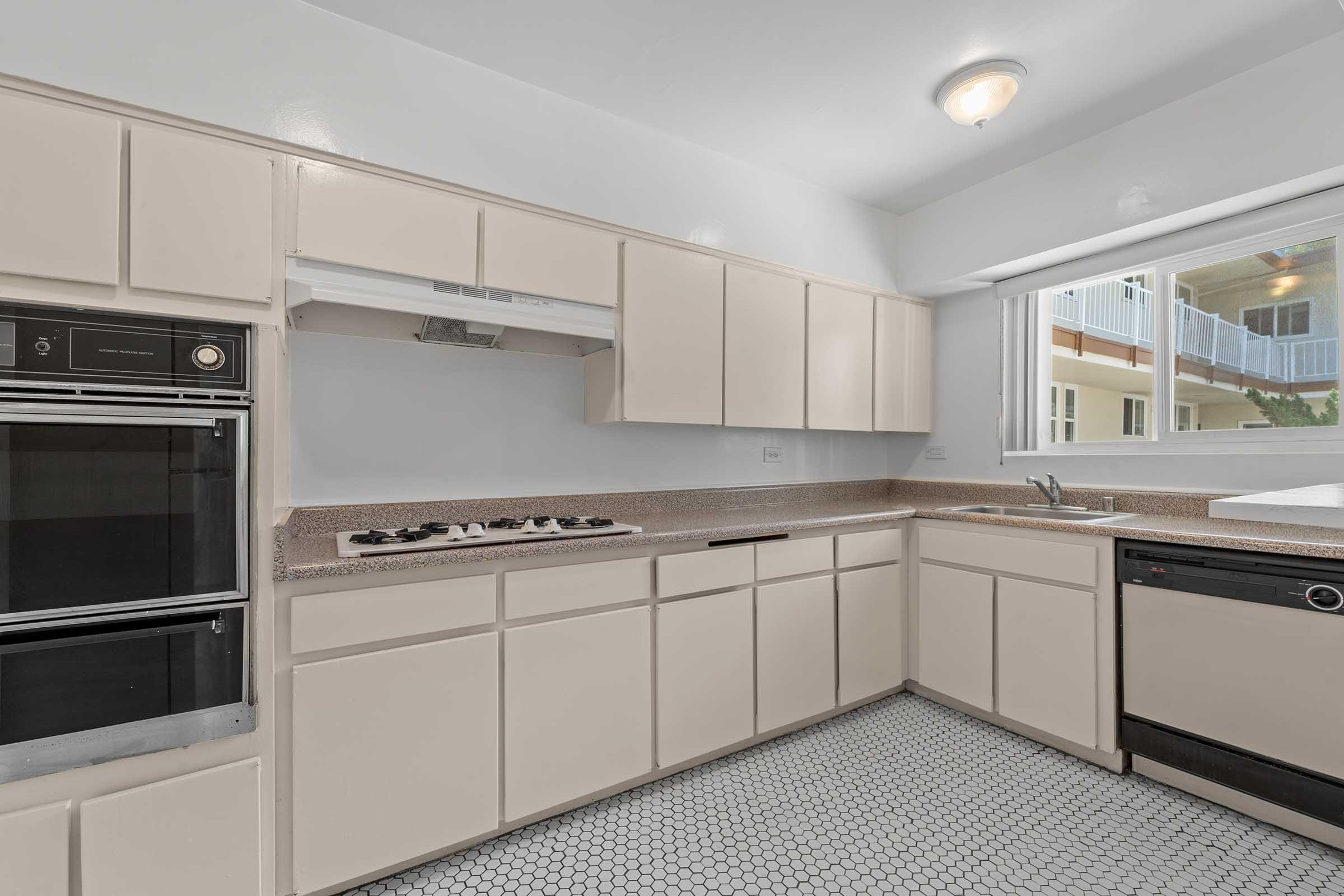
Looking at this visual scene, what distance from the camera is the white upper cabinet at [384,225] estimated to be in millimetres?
1835

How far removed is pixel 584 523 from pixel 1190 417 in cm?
270

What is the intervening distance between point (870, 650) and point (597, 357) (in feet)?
6.04

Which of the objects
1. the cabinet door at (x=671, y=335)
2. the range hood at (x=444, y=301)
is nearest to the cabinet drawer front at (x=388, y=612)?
the range hood at (x=444, y=301)

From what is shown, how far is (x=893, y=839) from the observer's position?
1.89 m

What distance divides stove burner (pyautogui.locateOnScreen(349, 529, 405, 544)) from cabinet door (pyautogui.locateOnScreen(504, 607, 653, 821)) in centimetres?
44

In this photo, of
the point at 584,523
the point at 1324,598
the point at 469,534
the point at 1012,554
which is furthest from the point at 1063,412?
the point at 469,534

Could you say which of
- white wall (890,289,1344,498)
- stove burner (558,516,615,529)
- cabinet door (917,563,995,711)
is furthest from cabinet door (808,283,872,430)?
stove burner (558,516,615,529)

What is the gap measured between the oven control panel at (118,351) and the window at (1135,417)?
11.7 ft

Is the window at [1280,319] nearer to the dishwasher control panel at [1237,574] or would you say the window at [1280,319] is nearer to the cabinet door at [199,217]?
the dishwasher control panel at [1237,574]

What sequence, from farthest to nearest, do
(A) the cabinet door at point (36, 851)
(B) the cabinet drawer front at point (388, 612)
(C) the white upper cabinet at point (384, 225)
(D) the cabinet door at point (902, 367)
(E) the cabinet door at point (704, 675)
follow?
1. (D) the cabinet door at point (902, 367)
2. (E) the cabinet door at point (704, 675)
3. (C) the white upper cabinet at point (384, 225)
4. (B) the cabinet drawer front at point (388, 612)
5. (A) the cabinet door at point (36, 851)

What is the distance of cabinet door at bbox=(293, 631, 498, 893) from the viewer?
1.58 metres

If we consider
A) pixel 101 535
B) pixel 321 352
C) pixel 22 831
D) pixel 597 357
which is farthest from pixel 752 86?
pixel 22 831

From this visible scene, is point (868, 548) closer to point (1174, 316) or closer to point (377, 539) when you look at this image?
point (1174, 316)

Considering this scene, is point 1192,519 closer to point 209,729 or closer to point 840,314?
point 840,314
